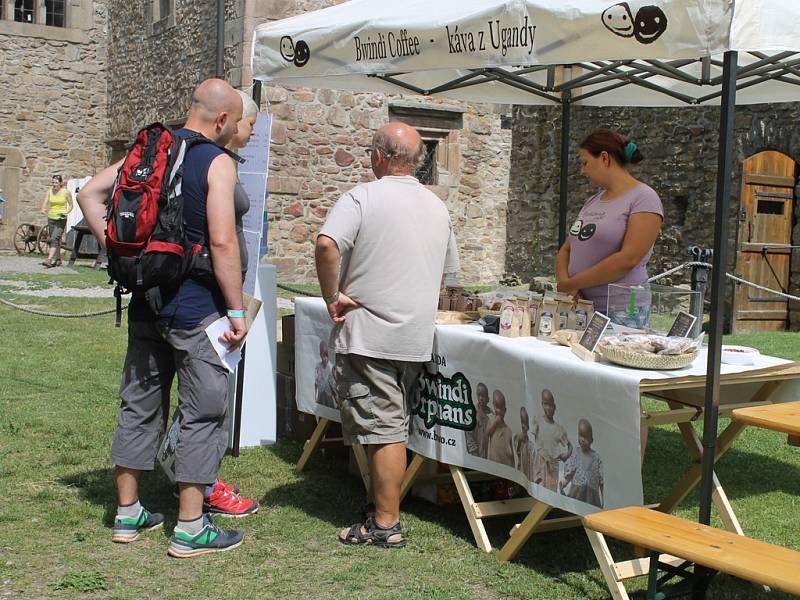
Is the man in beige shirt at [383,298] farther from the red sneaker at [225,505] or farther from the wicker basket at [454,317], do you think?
the red sneaker at [225,505]

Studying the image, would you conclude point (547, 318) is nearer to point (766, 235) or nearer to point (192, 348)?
point (192, 348)

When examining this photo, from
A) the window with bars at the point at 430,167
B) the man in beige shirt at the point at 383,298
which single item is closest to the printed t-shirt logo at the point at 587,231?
the man in beige shirt at the point at 383,298

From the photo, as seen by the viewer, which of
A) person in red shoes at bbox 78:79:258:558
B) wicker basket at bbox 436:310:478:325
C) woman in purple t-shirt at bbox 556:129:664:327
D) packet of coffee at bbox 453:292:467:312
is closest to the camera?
person in red shoes at bbox 78:79:258:558

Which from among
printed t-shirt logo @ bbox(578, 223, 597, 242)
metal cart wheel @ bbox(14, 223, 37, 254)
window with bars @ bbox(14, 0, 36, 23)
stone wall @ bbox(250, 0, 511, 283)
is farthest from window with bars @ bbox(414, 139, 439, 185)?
printed t-shirt logo @ bbox(578, 223, 597, 242)

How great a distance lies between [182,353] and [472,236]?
13737 millimetres

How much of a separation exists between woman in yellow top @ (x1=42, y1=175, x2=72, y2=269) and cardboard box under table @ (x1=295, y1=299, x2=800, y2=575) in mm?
13800

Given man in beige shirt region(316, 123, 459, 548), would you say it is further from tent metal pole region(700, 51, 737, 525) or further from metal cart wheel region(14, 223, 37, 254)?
metal cart wheel region(14, 223, 37, 254)

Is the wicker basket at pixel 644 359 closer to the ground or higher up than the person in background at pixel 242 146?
closer to the ground

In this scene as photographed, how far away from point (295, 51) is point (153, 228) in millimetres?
1654

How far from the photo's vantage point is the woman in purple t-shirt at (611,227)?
4.14m

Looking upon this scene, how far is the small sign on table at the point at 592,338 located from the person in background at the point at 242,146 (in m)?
1.28

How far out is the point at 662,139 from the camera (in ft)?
49.2

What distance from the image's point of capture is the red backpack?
11.5ft

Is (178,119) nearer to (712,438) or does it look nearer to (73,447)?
(73,447)
